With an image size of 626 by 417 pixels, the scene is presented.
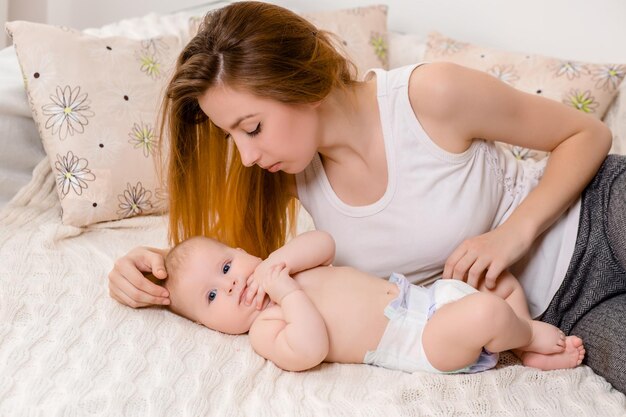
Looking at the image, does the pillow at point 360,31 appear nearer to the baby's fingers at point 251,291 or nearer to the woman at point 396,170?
the woman at point 396,170

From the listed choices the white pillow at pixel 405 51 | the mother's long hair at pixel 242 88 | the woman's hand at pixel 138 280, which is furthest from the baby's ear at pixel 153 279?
the white pillow at pixel 405 51

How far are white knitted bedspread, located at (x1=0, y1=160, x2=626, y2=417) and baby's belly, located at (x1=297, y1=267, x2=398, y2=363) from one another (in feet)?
0.12

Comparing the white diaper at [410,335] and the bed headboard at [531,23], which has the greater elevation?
the bed headboard at [531,23]

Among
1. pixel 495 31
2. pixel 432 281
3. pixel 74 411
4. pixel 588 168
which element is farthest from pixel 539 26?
pixel 74 411

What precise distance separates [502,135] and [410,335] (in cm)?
45

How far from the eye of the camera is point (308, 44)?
1.47 metres

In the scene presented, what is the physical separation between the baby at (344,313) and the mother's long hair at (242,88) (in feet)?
0.48

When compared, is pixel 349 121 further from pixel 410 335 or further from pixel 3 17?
pixel 3 17

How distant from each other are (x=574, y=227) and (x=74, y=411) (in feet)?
3.38

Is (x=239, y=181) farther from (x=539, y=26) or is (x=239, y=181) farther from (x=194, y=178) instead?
(x=539, y=26)

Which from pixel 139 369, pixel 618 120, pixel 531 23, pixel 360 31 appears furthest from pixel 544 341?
pixel 531 23

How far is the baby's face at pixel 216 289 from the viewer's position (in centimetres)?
148

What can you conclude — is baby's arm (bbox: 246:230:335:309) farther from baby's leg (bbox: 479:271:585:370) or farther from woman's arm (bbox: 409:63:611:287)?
baby's leg (bbox: 479:271:585:370)

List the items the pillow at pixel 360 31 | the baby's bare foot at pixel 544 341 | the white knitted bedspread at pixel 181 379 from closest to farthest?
the white knitted bedspread at pixel 181 379 → the baby's bare foot at pixel 544 341 → the pillow at pixel 360 31
